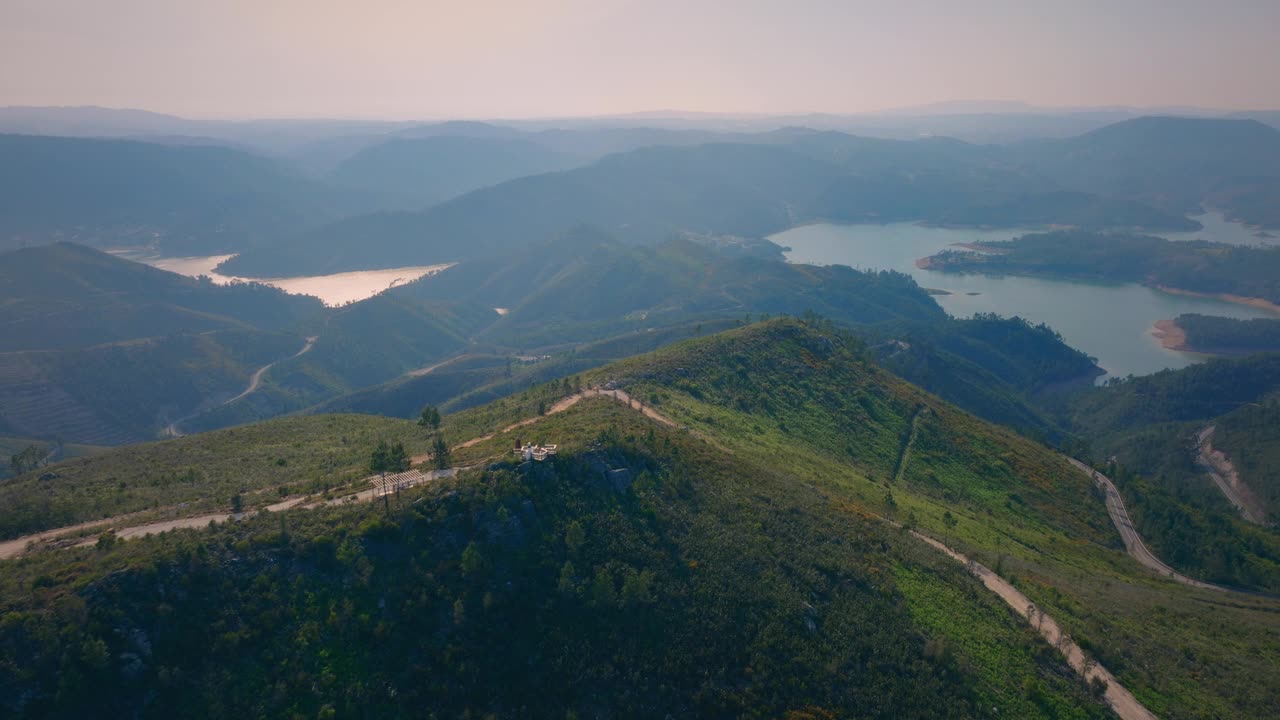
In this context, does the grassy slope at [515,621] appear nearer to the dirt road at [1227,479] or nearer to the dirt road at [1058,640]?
the dirt road at [1058,640]

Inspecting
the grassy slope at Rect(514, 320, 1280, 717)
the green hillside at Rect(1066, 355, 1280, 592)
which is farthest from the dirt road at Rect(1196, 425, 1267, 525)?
the grassy slope at Rect(514, 320, 1280, 717)

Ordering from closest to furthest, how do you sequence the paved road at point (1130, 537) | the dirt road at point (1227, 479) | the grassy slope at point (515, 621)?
the grassy slope at point (515, 621) → the paved road at point (1130, 537) → the dirt road at point (1227, 479)

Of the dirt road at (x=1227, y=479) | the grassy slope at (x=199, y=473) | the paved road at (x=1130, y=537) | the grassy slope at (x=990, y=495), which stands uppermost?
the grassy slope at (x=199, y=473)

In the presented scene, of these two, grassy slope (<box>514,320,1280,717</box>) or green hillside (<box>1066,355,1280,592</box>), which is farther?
green hillside (<box>1066,355,1280,592</box>)

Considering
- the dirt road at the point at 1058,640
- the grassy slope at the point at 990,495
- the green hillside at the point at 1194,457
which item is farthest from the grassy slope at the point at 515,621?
the green hillside at the point at 1194,457

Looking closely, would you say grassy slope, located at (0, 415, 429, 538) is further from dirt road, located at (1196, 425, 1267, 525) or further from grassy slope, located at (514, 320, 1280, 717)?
dirt road, located at (1196, 425, 1267, 525)

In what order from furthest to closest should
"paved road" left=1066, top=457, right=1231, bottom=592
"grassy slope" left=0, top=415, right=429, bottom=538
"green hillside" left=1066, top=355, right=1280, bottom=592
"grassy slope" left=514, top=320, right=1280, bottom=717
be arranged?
"green hillside" left=1066, top=355, right=1280, bottom=592, "paved road" left=1066, top=457, right=1231, bottom=592, "grassy slope" left=0, top=415, right=429, bottom=538, "grassy slope" left=514, top=320, right=1280, bottom=717

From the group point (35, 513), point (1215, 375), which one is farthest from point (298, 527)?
point (1215, 375)
